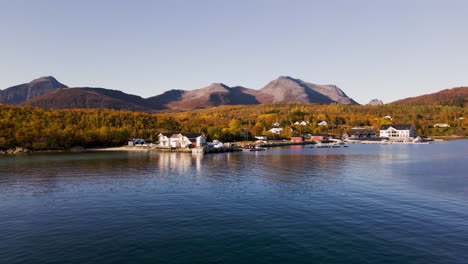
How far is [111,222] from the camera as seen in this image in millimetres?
24391

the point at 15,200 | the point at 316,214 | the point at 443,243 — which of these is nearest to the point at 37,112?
the point at 15,200

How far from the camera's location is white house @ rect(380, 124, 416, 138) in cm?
17188

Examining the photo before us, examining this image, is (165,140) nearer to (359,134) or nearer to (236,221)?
(236,221)

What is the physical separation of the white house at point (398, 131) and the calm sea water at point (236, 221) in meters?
144

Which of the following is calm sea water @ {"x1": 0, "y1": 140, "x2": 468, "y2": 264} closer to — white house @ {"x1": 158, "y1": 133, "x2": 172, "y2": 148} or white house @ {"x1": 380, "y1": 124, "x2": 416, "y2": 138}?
white house @ {"x1": 158, "y1": 133, "x2": 172, "y2": 148}

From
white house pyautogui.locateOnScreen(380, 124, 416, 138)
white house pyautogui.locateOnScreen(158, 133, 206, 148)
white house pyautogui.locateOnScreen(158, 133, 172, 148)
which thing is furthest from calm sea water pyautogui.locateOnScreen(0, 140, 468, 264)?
white house pyautogui.locateOnScreen(380, 124, 416, 138)

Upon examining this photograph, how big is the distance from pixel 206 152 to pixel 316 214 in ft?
245

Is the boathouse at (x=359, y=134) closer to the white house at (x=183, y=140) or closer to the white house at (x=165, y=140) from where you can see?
the white house at (x=183, y=140)

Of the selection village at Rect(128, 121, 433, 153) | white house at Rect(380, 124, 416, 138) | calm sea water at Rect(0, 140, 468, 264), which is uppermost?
white house at Rect(380, 124, 416, 138)

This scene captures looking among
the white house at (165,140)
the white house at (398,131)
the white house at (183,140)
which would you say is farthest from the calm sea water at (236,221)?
the white house at (398,131)

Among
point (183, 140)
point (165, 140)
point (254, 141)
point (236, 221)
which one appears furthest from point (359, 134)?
point (236, 221)

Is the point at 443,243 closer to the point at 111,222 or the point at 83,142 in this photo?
the point at 111,222

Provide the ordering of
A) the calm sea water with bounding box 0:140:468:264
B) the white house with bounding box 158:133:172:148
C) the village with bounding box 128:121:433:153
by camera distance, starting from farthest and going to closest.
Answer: the white house with bounding box 158:133:172:148
the village with bounding box 128:121:433:153
the calm sea water with bounding box 0:140:468:264

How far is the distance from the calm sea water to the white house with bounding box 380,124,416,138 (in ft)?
473
